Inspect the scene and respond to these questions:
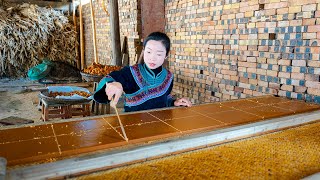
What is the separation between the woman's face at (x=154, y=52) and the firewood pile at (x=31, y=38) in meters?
9.09

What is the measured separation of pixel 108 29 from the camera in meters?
7.84

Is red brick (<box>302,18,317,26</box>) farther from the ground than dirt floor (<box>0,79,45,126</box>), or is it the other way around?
red brick (<box>302,18,317,26</box>)

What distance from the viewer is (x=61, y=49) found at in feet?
35.3

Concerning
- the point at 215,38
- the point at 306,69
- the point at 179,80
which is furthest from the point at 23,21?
the point at 306,69

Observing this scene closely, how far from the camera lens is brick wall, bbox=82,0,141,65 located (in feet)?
19.3

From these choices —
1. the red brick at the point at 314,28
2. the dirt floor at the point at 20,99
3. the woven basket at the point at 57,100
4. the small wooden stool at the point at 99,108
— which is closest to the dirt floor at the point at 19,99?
the dirt floor at the point at 20,99

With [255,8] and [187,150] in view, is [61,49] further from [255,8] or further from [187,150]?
[187,150]

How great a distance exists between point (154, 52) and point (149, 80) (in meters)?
0.32

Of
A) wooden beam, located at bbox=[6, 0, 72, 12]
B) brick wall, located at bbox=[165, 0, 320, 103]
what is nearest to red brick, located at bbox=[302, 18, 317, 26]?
brick wall, located at bbox=[165, 0, 320, 103]

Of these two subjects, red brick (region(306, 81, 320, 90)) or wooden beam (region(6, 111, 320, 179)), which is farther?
red brick (region(306, 81, 320, 90))

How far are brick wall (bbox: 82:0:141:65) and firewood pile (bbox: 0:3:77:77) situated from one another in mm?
1017

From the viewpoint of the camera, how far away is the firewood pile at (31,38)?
9594mm

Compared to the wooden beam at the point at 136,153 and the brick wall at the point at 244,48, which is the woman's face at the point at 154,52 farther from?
the brick wall at the point at 244,48

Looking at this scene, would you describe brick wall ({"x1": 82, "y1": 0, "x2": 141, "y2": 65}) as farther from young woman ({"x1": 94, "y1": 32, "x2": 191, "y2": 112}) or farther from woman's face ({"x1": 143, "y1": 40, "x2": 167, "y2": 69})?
woman's face ({"x1": 143, "y1": 40, "x2": 167, "y2": 69})
